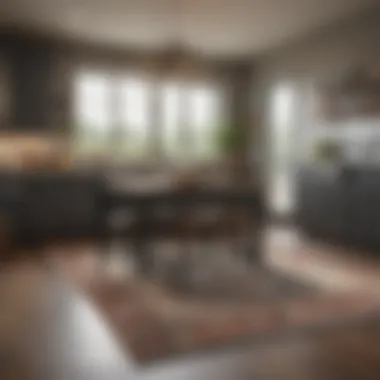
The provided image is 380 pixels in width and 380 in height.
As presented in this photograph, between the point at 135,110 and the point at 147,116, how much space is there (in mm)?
163

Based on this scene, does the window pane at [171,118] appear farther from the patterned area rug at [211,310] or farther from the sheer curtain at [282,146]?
the patterned area rug at [211,310]

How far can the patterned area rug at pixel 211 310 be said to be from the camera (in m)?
2.26

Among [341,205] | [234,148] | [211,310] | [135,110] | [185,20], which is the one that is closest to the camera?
[211,310]

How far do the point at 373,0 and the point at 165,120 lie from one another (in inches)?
98.4

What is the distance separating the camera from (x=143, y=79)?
530cm

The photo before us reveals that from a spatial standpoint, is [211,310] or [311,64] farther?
[311,64]

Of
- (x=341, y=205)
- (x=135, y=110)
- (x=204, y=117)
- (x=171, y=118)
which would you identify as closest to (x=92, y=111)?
(x=135, y=110)

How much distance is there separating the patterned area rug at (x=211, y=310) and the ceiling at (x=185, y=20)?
2362 millimetres

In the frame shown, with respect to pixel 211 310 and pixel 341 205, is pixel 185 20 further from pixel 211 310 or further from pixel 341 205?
pixel 211 310

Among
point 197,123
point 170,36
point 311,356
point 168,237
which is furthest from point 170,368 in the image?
point 170,36

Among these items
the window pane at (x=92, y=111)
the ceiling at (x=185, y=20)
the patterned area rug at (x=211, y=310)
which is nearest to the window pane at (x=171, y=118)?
the ceiling at (x=185, y=20)

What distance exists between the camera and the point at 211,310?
272cm

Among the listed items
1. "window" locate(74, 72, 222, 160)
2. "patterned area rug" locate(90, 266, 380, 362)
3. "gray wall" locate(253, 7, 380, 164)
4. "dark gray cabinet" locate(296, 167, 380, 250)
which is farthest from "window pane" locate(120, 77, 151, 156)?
"patterned area rug" locate(90, 266, 380, 362)

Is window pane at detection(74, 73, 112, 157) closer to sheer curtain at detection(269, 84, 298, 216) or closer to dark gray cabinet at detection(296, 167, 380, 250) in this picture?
sheer curtain at detection(269, 84, 298, 216)
